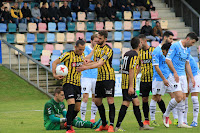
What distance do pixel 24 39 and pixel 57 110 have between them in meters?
14.1

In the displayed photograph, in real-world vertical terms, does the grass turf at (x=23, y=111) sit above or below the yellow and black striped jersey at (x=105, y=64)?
below

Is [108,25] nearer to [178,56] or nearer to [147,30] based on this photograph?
[147,30]

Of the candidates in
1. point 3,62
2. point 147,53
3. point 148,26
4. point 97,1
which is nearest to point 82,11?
point 97,1

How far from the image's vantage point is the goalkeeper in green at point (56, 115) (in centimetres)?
941

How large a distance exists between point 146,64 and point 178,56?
109cm

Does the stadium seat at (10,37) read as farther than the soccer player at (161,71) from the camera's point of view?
Yes

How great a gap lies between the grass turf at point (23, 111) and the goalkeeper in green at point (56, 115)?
0.16m

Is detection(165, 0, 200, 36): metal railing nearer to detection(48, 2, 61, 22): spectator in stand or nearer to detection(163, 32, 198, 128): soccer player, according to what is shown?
detection(48, 2, 61, 22): spectator in stand

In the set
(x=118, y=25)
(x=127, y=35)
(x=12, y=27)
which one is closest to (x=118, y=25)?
(x=118, y=25)

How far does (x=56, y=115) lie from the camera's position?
9570mm

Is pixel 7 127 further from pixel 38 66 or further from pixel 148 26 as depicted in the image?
pixel 148 26

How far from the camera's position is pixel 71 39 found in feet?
78.6

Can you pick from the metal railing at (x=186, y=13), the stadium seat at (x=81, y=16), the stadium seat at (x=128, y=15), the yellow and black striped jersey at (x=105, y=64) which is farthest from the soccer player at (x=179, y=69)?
the metal railing at (x=186, y=13)

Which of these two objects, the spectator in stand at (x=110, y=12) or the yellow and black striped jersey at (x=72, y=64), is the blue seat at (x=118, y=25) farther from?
the yellow and black striped jersey at (x=72, y=64)
